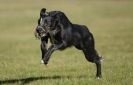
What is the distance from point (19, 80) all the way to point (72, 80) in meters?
1.36

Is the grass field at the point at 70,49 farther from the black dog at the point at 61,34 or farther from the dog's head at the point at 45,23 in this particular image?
the dog's head at the point at 45,23

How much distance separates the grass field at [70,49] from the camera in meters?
12.8

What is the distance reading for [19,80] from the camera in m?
12.2

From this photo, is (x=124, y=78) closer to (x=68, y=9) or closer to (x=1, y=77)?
(x=1, y=77)

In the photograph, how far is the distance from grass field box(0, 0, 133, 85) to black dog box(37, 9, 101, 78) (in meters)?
0.89

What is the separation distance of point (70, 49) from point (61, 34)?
13.5m

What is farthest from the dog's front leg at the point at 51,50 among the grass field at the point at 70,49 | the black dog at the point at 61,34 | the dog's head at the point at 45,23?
the grass field at the point at 70,49

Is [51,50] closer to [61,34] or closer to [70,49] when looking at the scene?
[61,34]

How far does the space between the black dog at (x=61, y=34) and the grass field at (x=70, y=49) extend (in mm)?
886

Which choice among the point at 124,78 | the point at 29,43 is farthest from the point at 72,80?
the point at 29,43

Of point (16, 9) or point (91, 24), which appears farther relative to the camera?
point (16, 9)

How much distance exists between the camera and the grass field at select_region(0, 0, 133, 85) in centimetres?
1276

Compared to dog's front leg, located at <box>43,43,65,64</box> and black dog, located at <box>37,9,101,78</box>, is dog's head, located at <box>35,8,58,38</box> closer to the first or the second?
black dog, located at <box>37,9,101,78</box>

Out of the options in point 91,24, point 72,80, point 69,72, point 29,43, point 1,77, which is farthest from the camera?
point 91,24
